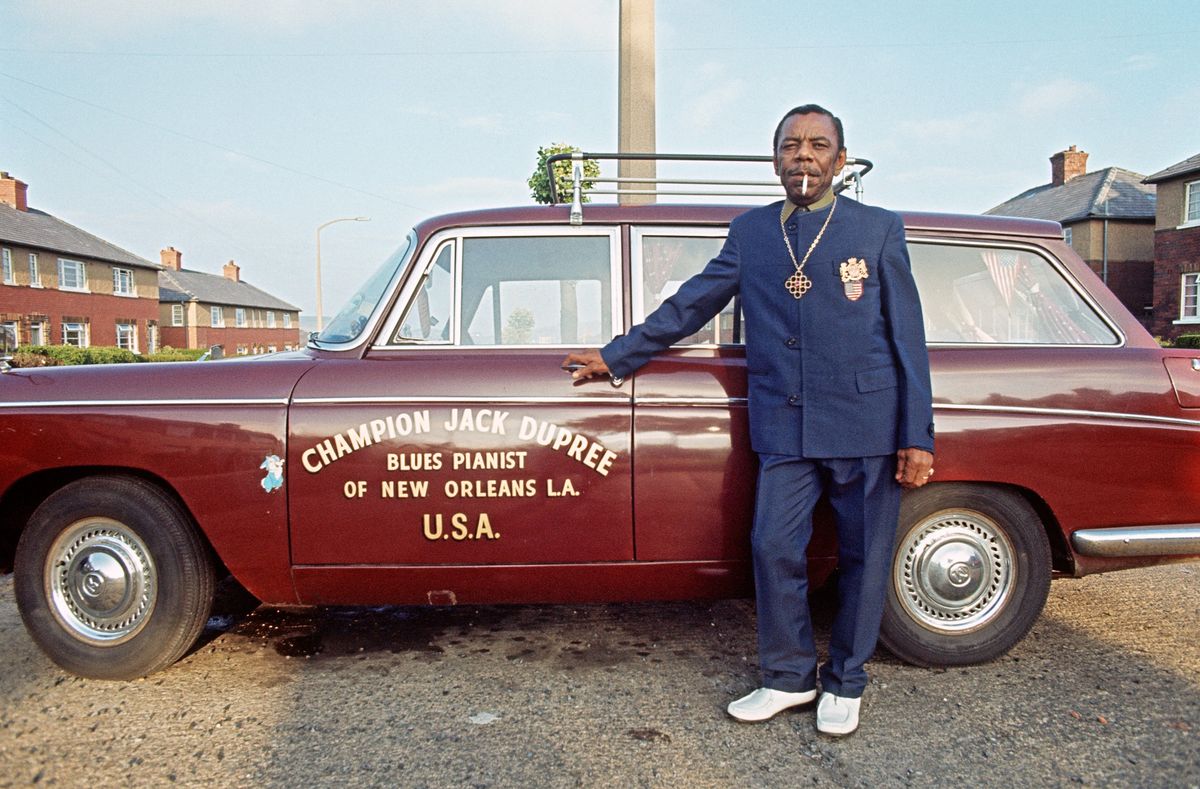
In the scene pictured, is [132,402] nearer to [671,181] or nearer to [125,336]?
[671,181]

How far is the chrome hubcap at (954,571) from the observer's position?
301 centimetres

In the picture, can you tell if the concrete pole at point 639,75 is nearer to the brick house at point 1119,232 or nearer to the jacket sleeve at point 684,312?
the jacket sleeve at point 684,312

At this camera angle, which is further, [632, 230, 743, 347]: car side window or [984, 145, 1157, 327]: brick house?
[984, 145, 1157, 327]: brick house

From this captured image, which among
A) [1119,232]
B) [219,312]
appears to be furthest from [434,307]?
[219,312]

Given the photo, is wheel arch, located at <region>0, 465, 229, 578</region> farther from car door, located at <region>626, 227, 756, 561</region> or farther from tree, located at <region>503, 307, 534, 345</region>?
car door, located at <region>626, 227, 756, 561</region>

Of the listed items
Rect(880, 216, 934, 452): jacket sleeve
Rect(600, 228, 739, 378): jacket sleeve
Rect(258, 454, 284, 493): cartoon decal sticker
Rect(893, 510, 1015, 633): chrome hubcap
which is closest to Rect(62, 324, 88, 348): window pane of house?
Rect(258, 454, 284, 493): cartoon decal sticker

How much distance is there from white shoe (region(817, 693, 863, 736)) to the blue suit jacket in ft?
2.67

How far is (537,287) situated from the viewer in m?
3.26

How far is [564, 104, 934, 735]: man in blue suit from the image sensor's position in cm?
258

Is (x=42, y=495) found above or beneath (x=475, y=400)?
beneath

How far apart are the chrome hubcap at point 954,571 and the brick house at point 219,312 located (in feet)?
141

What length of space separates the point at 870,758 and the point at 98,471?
2.91m

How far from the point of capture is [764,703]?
2.68 metres

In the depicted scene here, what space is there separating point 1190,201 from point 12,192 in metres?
45.3
